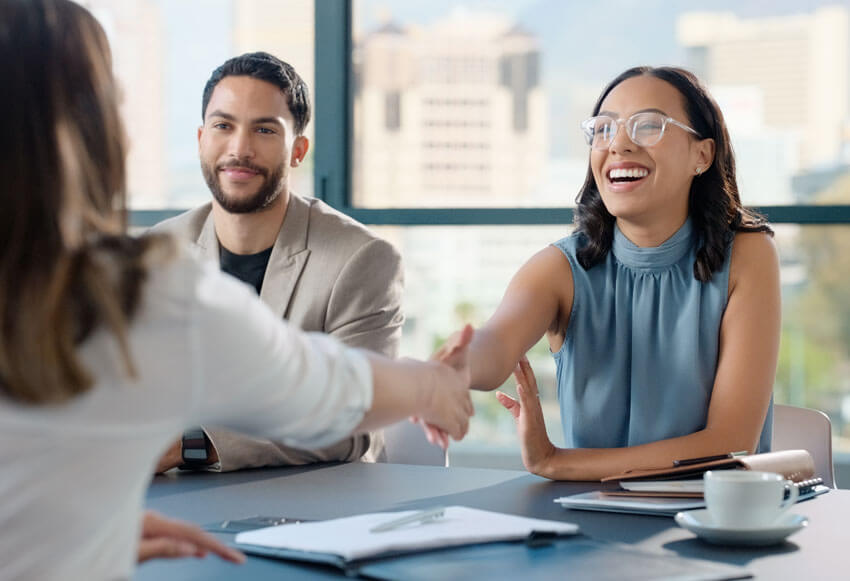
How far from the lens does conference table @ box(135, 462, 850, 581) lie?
1368mm

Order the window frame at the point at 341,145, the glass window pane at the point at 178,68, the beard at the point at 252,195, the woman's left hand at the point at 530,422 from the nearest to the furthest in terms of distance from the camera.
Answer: the woman's left hand at the point at 530,422 → the beard at the point at 252,195 → the window frame at the point at 341,145 → the glass window pane at the point at 178,68

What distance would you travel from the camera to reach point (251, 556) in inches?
57.1

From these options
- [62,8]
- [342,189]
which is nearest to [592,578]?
[62,8]

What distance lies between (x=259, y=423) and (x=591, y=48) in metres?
4.01

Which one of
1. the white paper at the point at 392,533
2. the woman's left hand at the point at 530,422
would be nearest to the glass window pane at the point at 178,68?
the woman's left hand at the point at 530,422

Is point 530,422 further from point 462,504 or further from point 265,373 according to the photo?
point 265,373

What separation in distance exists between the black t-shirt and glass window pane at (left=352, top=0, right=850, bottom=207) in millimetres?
1496

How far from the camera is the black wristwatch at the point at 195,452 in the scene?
2240mm

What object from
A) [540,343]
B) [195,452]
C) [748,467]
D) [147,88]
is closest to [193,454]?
[195,452]

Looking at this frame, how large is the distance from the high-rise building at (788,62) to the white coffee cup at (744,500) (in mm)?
3381

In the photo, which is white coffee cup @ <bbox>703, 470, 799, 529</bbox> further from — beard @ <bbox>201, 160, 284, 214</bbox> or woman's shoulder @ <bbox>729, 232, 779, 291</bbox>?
beard @ <bbox>201, 160, 284, 214</bbox>

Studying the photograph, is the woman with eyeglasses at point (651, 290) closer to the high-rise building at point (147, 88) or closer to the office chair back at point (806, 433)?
the office chair back at point (806, 433)

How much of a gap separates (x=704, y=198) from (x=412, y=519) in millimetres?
1448

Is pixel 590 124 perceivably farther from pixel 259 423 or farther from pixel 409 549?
pixel 259 423
